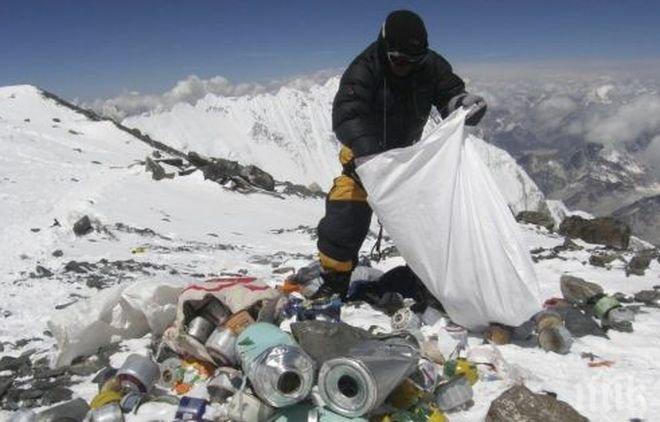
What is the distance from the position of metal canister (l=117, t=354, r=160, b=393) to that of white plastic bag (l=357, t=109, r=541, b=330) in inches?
82.4

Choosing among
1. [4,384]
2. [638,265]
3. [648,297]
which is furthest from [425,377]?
[638,265]

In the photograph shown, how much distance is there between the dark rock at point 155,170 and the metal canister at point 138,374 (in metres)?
15.2

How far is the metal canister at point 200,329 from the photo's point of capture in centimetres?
422

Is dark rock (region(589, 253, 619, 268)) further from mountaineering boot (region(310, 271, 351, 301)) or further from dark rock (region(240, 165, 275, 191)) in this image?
dark rock (region(240, 165, 275, 191))

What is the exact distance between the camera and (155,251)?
10.4m

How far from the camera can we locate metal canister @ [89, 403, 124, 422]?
3.42 meters

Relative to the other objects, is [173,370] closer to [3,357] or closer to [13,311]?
[3,357]

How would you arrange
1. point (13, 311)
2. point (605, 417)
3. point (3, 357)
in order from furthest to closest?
point (13, 311)
point (3, 357)
point (605, 417)

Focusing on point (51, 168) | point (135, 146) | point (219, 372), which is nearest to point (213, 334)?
point (219, 372)

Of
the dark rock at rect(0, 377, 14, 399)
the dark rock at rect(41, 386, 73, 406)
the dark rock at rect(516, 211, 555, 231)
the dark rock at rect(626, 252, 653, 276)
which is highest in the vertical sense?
the dark rock at rect(41, 386, 73, 406)

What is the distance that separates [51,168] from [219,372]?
52.6 ft

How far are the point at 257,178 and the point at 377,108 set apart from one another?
52.5 feet

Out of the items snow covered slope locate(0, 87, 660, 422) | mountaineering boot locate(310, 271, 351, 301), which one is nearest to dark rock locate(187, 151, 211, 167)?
snow covered slope locate(0, 87, 660, 422)

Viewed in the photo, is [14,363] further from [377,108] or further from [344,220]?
[377,108]
